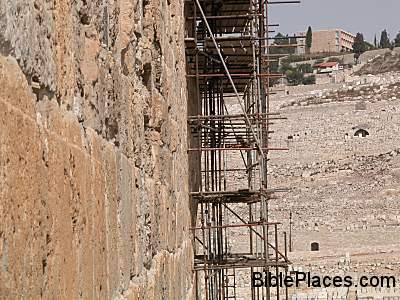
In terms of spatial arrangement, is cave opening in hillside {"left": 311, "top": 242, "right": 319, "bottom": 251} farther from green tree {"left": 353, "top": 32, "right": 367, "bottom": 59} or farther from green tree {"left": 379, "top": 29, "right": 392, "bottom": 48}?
green tree {"left": 379, "top": 29, "right": 392, "bottom": 48}

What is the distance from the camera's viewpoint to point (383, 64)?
8688cm

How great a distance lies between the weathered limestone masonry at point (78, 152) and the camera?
1410 millimetres

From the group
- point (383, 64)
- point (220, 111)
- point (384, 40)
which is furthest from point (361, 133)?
point (384, 40)

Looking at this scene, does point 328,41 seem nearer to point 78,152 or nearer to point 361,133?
point 361,133

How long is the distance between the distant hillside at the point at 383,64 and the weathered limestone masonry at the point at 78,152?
8276cm

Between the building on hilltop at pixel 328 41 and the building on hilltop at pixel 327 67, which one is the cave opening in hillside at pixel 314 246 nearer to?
the building on hilltop at pixel 327 67

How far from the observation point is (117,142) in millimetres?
2600

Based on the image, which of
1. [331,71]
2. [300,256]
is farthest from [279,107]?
[300,256]

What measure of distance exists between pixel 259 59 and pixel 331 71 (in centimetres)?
8441

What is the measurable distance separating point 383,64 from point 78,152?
8696 centimetres

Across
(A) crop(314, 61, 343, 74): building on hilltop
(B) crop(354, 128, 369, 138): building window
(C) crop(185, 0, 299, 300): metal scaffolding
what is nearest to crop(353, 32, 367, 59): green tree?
(A) crop(314, 61, 343, 74): building on hilltop

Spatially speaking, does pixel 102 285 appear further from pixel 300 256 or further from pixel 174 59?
pixel 300 256

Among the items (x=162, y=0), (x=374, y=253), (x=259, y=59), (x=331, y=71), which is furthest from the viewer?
(x=331, y=71)

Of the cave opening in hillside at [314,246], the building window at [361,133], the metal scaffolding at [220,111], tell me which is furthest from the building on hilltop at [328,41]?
the metal scaffolding at [220,111]
